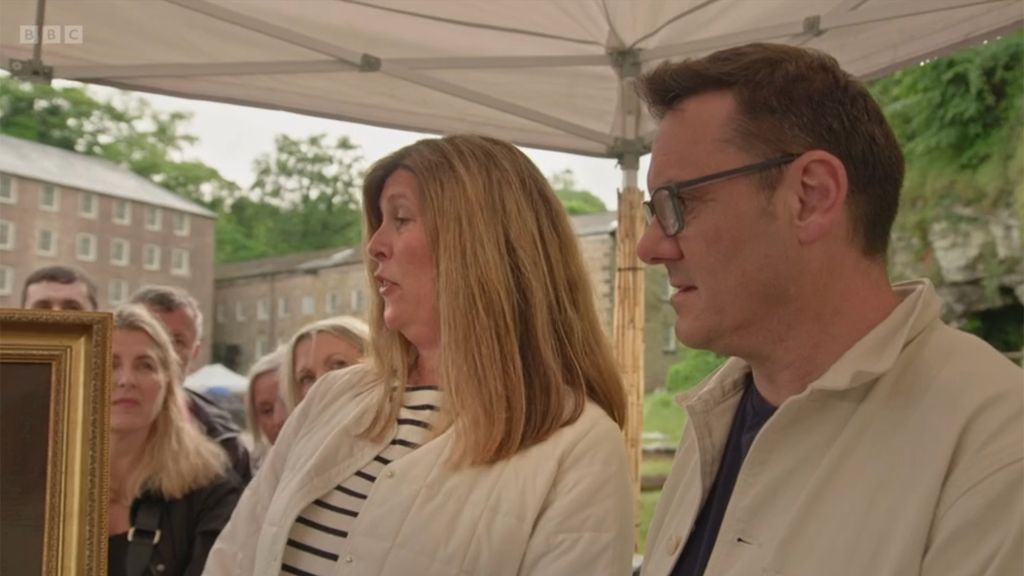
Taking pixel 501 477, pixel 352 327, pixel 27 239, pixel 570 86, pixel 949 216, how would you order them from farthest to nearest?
pixel 949 216 → pixel 27 239 → pixel 570 86 → pixel 352 327 → pixel 501 477

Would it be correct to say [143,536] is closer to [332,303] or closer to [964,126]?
[332,303]

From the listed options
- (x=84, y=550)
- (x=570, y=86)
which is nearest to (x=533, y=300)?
(x=84, y=550)

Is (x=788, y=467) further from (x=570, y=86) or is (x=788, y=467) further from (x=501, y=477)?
(x=570, y=86)

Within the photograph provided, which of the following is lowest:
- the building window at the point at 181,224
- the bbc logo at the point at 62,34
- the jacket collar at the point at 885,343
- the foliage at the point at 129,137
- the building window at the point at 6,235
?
the jacket collar at the point at 885,343

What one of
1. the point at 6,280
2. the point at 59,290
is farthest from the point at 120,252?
the point at 59,290

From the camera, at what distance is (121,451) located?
2.28m

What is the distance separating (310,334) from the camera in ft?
9.14

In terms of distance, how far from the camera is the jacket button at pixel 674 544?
1275 mm

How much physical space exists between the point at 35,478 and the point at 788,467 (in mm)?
816

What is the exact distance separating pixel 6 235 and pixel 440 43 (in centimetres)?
241

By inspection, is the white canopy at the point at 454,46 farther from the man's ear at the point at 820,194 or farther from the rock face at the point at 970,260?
the rock face at the point at 970,260

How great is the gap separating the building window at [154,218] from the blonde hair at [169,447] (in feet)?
12.4

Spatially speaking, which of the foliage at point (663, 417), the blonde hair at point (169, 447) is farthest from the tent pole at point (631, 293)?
the foliage at point (663, 417)

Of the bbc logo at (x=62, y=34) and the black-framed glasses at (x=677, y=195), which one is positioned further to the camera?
the bbc logo at (x=62, y=34)
